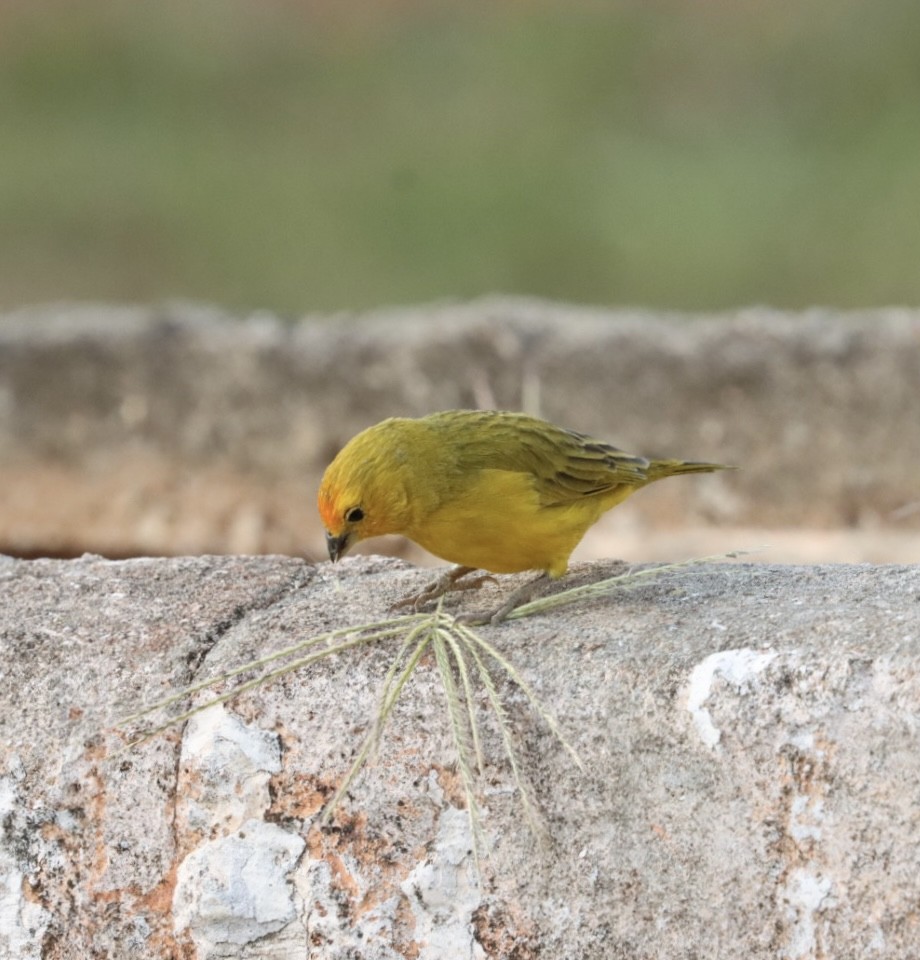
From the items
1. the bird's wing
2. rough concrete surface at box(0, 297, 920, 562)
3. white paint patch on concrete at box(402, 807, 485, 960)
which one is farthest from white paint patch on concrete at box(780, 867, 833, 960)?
rough concrete surface at box(0, 297, 920, 562)

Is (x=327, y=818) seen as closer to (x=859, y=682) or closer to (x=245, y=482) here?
(x=859, y=682)

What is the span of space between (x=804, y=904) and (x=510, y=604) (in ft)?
2.17

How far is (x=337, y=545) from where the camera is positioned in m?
2.44

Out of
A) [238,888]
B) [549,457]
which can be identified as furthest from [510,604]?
[238,888]

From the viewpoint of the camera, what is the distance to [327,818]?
196cm

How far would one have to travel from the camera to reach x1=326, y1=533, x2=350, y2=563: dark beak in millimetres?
2434

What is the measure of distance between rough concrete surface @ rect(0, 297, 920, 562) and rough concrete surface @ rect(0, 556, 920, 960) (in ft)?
8.49

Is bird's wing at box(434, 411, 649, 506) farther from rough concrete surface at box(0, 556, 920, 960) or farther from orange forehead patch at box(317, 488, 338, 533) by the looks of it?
rough concrete surface at box(0, 556, 920, 960)

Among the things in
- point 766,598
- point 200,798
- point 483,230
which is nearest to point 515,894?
point 200,798

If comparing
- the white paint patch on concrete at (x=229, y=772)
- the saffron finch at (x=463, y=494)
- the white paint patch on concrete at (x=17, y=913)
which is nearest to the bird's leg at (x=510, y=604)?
the saffron finch at (x=463, y=494)

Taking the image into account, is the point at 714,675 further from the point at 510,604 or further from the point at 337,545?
the point at 337,545

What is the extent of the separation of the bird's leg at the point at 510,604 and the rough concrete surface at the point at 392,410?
2252mm

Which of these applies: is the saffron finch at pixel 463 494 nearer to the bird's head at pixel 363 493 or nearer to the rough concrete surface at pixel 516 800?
the bird's head at pixel 363 493

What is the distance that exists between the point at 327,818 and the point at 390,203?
27.0ft
